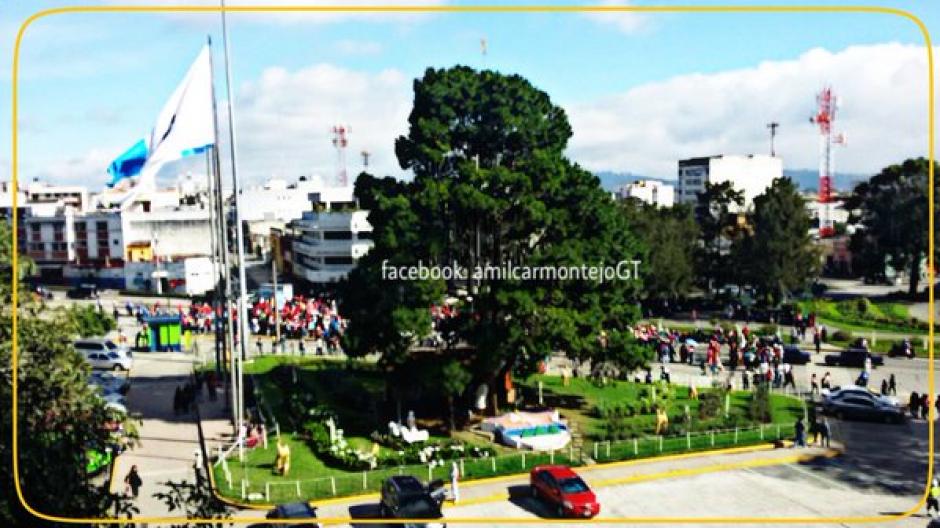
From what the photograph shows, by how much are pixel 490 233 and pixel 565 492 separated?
400 inches

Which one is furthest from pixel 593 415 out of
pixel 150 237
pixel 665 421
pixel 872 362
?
pixel 150 237

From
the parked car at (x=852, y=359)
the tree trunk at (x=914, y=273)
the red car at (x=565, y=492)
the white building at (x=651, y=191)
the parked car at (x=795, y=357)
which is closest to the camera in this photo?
the red car at (x=565, y=492)

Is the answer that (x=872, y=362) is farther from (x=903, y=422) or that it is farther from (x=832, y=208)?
(x=832, y=208)

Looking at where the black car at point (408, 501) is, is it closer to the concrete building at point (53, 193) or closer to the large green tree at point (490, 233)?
the large green tree at point (490, 233)

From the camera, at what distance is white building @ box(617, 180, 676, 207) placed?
115938mm

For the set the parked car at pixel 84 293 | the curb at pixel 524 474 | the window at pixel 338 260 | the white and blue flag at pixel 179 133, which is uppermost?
the white and blue flag at pixel 179 133

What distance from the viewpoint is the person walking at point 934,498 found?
2072 centimetres

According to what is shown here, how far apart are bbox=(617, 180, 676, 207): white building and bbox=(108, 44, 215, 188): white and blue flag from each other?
9051 centimetres

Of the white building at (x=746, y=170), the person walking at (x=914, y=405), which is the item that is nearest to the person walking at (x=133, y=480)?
the person walking at (x=914, y=405)

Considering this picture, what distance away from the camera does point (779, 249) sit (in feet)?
185

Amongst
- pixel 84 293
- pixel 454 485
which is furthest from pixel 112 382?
pixel 84 293

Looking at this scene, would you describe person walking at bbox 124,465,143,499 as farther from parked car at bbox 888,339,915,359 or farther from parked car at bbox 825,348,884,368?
parked car at bbox 888,339,915,359

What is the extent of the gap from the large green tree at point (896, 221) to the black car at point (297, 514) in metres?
52.7

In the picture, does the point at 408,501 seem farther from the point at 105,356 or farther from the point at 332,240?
the point at 332,240
